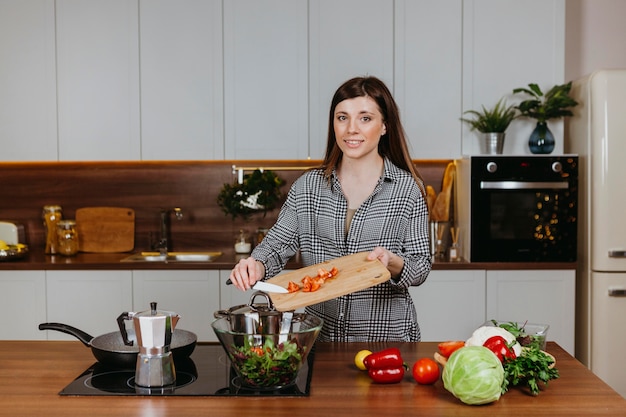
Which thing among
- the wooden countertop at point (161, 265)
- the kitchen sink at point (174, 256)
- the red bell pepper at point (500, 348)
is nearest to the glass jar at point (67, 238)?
the wooden countertop at point (161, 265)

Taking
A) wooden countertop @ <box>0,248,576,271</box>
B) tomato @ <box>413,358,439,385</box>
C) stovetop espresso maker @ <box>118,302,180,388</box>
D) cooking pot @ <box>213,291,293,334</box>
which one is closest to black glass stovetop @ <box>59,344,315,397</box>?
stovetop espresso maker @ <box>118,302,180,388</box>

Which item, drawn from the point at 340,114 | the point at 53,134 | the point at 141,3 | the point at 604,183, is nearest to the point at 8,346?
the point at 340,114

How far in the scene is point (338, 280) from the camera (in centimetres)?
213

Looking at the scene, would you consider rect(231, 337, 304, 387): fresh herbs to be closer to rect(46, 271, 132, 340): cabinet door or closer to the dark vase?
rect(46, 271, 132, 340): cabinet door

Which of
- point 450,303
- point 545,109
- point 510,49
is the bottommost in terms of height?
point 450,303

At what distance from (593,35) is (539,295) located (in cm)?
164

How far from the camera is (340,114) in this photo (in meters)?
2.51

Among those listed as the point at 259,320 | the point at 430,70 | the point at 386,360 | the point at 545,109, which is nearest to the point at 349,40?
the point at 430,70

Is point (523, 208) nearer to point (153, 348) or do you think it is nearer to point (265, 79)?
point (265, 79)

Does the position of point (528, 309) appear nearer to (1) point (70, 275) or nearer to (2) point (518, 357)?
(2) point (518, 357)

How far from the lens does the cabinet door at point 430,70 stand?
4066 mm

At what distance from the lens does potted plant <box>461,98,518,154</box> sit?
13.1 feet

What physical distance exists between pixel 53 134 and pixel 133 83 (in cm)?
55

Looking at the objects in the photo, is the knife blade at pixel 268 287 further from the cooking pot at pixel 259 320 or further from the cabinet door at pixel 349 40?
the cabinet door at pixel 349 40
